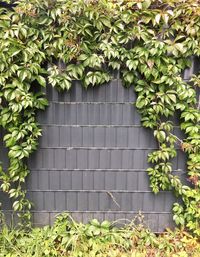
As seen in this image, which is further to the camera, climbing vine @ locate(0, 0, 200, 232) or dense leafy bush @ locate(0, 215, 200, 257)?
dense leafy bush @ locate(0, 215, 200, 257)

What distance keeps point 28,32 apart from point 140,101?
976 mm

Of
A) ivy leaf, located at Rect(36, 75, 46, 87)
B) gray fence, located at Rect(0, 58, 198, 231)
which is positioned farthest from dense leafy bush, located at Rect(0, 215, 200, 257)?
ivy leaf, located at Rect(36, 75, 46, 87)

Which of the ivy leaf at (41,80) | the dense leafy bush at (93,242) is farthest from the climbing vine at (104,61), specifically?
the dense leafy bush at (93,242)

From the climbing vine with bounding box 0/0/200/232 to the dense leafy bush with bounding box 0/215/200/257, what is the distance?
0.21 m

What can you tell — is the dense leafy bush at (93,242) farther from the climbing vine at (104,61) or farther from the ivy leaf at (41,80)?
the ivy leaf at (41,80)

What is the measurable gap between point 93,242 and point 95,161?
64 cm

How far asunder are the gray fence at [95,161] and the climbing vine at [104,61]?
0.30 feet

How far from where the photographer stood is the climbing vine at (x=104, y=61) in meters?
2.36

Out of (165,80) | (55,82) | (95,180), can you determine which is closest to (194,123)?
(165,80)

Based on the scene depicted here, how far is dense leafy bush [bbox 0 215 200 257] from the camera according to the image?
8.35ft

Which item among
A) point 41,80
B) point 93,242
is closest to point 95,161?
point 93,242

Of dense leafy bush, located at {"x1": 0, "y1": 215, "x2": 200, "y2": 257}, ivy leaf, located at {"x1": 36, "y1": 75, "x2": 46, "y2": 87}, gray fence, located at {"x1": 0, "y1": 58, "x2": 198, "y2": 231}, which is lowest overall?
dense leafy bush, located at {"x1": 0, "y1": 215, "x2": 200, "y2": 257}

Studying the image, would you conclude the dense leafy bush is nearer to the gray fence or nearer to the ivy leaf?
the gray fence

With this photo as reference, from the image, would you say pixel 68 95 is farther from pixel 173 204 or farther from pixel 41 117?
pixel 173 204
